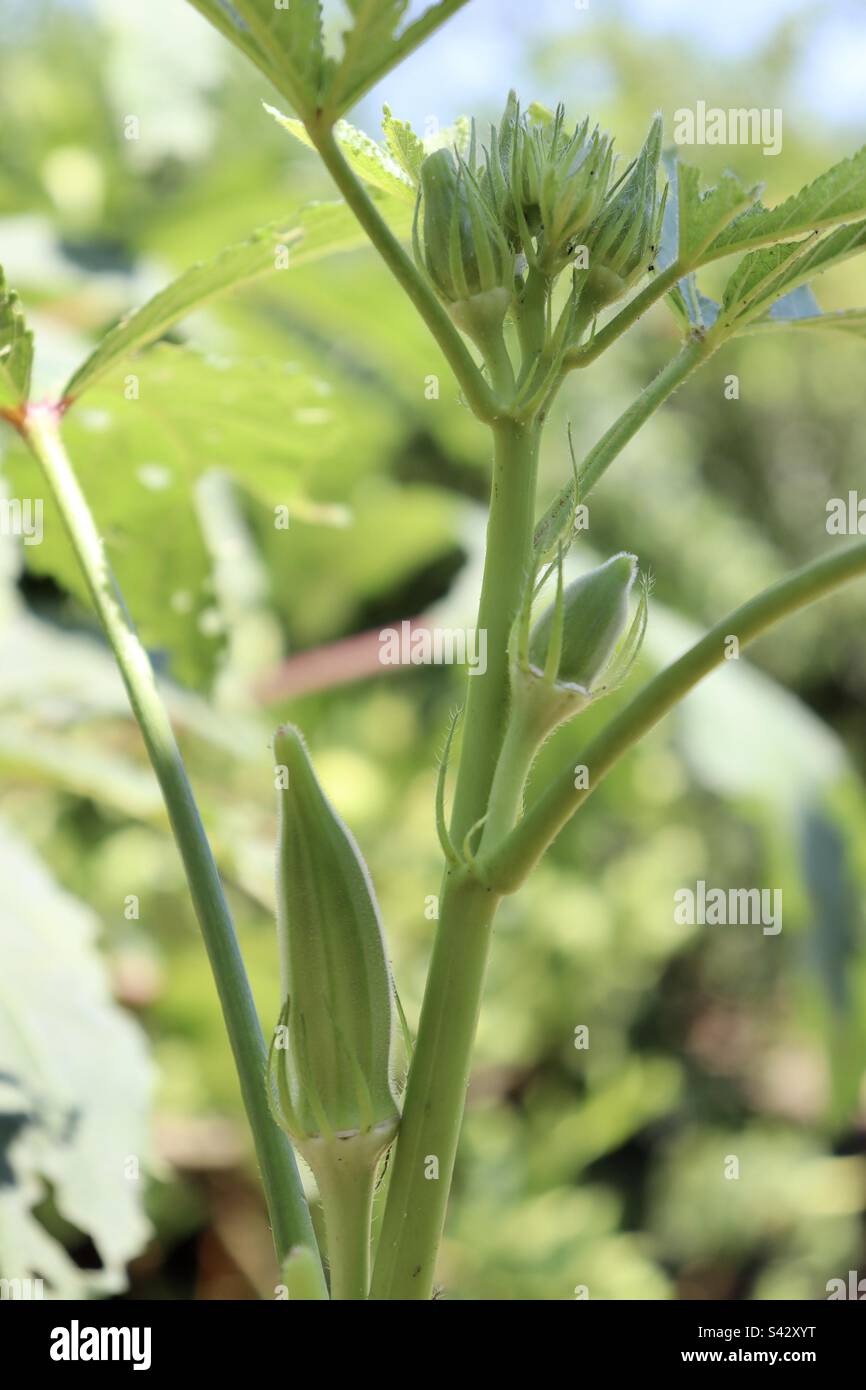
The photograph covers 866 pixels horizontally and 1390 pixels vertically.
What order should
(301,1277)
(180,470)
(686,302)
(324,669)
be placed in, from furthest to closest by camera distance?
1. (324,669)
2. (180,470)
3. (686,302)
4. (301,1277)

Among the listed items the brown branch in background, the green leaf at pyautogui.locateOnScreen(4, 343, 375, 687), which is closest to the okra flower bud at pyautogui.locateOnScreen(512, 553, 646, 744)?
the green leaf at pyautogui.locateOnScreen(4, 343, 375, 687)

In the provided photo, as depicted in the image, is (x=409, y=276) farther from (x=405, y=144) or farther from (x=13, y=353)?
(x=13, y=353)

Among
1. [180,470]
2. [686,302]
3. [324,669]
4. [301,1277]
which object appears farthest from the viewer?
[324,669]

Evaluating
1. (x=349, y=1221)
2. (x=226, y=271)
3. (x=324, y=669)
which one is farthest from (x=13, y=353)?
(x=324, y=669)

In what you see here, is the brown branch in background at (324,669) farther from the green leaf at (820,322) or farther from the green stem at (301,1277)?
the green stem at (301,1277)
